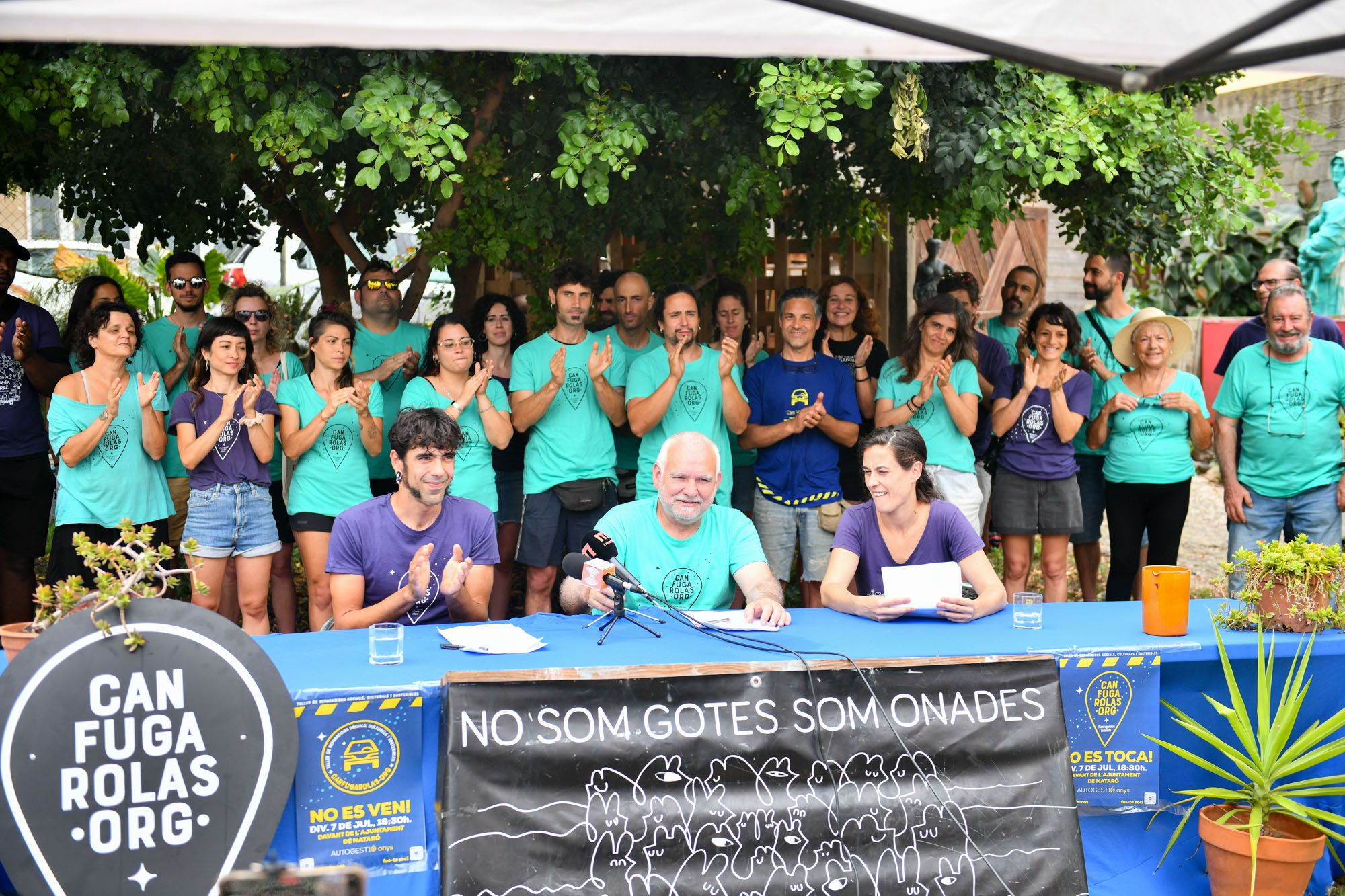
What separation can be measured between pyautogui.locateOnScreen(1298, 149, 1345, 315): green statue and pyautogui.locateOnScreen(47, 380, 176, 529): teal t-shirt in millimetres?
9196

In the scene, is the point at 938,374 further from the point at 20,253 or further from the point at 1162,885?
the point at 20,253

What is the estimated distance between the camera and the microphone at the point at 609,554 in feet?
12.6

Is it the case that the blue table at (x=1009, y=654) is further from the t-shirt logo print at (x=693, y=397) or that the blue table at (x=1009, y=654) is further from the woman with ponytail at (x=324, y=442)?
the t-shirt logo print at (x=693, y=397)

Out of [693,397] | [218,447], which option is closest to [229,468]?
[218,447]

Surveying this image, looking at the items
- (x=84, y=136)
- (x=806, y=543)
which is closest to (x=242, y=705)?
(x=806, y=543)

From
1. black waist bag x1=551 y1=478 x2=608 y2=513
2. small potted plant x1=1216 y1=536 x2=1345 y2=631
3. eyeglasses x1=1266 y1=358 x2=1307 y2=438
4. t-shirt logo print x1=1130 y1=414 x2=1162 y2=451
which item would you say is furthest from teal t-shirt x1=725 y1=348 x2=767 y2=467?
→ small potted plant x1=1216 y1=536 x2=1345 y2=631

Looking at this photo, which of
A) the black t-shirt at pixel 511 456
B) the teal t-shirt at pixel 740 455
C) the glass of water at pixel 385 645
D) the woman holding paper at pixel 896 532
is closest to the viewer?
the glass of water at pixel 385 645

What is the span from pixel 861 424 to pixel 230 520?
3.16m

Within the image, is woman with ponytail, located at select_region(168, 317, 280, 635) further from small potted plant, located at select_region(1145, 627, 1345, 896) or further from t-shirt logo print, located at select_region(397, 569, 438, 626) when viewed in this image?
small potted plant, located at select_region(1145, 627, 1345, 896)

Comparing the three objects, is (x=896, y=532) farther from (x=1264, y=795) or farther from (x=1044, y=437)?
(x=1044, y=437)

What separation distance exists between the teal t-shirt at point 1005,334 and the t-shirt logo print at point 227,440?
165 inches

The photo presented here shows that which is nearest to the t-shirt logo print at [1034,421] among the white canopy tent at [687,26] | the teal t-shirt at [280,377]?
the white canopy tent at [687,26]

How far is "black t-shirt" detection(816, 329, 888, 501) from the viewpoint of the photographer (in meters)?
6.63

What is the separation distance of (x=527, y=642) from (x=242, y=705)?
2.97 feet
